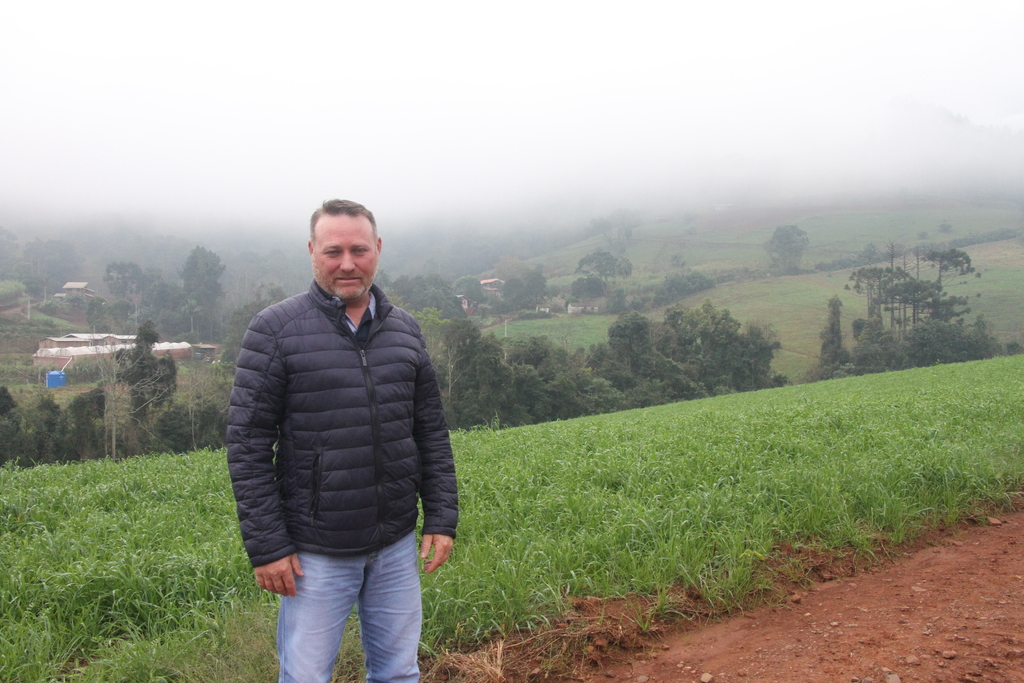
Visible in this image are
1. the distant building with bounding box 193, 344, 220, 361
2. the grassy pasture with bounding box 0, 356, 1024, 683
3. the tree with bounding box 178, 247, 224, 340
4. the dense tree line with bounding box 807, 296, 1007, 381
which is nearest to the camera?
the grassy pasture with bounding box 0, 356, 1024, 683

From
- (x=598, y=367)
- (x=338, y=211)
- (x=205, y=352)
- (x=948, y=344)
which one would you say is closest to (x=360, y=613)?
(x=338, y=211)

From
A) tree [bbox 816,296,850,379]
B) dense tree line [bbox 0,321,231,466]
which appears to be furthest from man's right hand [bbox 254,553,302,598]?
tree [bbox 816,296,850,379]

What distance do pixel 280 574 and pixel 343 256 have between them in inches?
41.7

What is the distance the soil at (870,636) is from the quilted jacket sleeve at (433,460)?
3.50 feet

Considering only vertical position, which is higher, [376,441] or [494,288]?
[376,441]

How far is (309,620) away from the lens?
2137mm

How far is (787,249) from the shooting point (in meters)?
88.8

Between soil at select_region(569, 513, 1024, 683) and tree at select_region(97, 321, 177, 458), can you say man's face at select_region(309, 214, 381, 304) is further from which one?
tree at select_region(97, 321, 177, 458)

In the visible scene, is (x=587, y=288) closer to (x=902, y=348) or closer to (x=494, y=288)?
(x=494, y=288)

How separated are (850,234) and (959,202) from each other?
41.0 metres

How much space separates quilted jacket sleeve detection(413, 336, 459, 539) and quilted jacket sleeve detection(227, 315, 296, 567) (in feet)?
1.78

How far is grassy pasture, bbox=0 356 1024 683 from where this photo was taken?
3.37 m

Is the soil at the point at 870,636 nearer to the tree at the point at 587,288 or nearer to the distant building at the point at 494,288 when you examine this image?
the tree at the point at 587,288

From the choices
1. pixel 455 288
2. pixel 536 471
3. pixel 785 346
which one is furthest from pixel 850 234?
pixel 536 471
